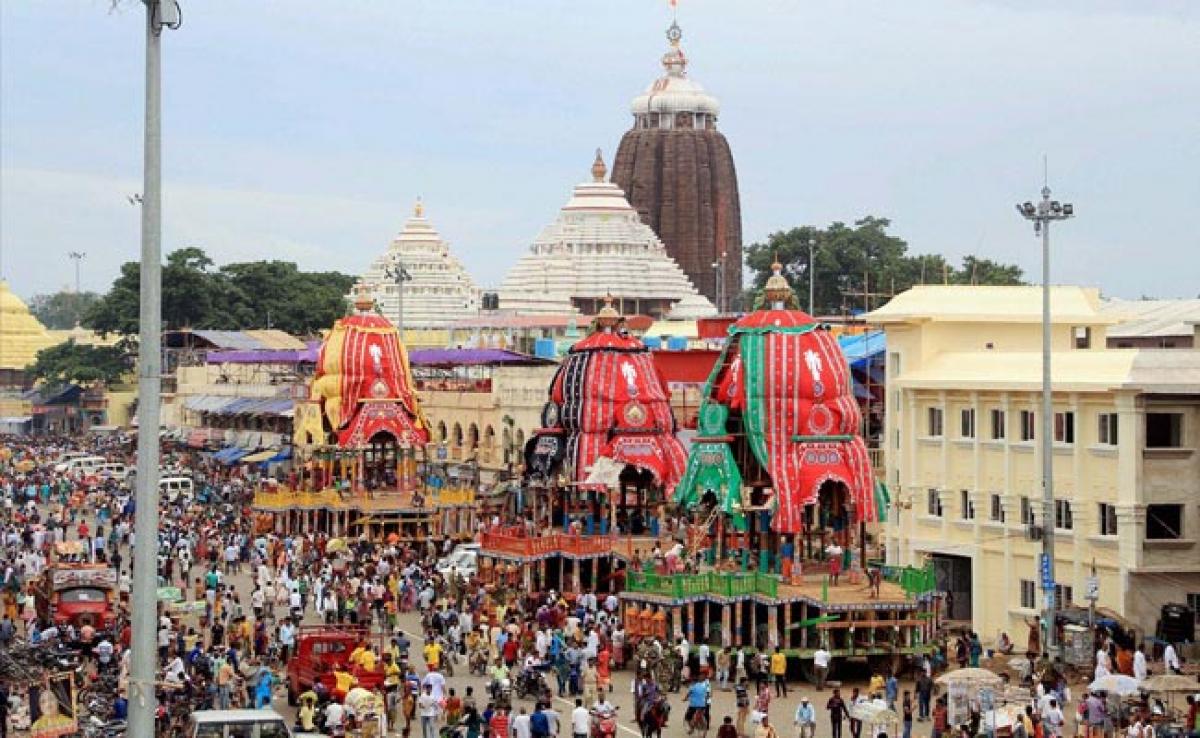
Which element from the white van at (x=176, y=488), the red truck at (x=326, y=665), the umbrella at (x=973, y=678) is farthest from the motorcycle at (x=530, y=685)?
the white van at (x=176, y=488)

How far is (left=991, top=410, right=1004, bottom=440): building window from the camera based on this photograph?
142 feet

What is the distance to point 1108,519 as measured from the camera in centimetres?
4022

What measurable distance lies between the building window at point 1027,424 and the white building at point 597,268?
6553 centimetres

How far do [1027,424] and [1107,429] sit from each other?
2411 millimetres

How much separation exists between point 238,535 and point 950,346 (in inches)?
796

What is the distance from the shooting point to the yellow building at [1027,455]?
39.4 metres

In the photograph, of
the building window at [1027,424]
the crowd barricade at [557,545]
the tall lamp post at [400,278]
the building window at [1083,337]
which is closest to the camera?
the building window at [1027,424]

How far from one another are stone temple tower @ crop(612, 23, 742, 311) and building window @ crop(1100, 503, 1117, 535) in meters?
86.4

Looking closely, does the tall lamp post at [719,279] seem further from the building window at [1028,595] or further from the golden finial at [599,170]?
the building window at [1028,595]

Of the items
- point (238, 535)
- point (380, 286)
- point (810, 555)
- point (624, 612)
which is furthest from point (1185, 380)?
point (380, 286)

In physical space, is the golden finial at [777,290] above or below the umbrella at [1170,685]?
above

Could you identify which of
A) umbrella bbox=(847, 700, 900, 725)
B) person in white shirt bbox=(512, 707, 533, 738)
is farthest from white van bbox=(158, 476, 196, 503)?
umbrella bbox=(847, 700, 900, 725)

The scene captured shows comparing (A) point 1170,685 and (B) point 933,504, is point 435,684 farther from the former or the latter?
(B) point 933,504

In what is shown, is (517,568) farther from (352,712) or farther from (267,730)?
(267,730)
